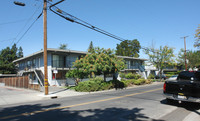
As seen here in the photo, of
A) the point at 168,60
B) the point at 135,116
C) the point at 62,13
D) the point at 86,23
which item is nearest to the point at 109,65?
the point at 86,23

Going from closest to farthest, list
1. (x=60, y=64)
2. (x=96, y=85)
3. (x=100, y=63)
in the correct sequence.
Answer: (x=100, y=63) < (x=96, y=85) < (x=60, y=64)

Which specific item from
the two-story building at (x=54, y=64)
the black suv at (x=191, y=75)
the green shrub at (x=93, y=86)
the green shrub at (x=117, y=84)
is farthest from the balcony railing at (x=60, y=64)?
the black suv at (x=191, y=75)

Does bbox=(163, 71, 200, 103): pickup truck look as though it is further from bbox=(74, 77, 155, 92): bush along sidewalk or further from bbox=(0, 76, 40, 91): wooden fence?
bbox=(0, 76, 40, 91): wooden fence

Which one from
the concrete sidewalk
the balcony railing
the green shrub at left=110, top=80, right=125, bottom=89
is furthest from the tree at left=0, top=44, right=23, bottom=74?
the green shrub at left=110, top=80, right=125, bottom=89

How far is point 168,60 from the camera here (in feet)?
104

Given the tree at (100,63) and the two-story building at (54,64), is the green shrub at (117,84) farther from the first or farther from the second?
the two-story building at (54,64)

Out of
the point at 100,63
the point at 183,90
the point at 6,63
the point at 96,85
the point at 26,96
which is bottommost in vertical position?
the point at 26,96

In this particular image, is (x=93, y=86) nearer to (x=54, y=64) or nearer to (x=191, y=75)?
(x=191, y=75)

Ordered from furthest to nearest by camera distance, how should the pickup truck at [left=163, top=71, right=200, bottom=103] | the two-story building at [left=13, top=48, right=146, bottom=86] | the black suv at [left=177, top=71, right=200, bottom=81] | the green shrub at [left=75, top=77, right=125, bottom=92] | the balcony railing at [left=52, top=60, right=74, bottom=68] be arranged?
the balcony railing at [left=52, top=60, right=74, bottom=68] → the two-story building at [left=13, top=48, right=146, bottom=86] → the green shrub at [left=75, top=77, right=125, bottom=92] → the black suv at [left=177, top=71, right=200, bottom=81] → the pickup truck at [left=163, top=71, right=200, bottom=103]

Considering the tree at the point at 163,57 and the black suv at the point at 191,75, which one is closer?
the black suv at the point at 191,75

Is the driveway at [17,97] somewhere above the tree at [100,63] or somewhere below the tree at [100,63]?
below

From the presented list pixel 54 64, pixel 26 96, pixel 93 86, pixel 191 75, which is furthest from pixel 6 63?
pixel 191 75

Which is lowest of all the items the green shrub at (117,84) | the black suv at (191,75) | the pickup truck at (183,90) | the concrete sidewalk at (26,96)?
the concrete sidewalk at (26,96)

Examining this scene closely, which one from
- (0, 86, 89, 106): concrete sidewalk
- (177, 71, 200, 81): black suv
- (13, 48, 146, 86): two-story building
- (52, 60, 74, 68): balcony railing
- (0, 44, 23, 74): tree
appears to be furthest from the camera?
(0, 44, 23, 74): tree
